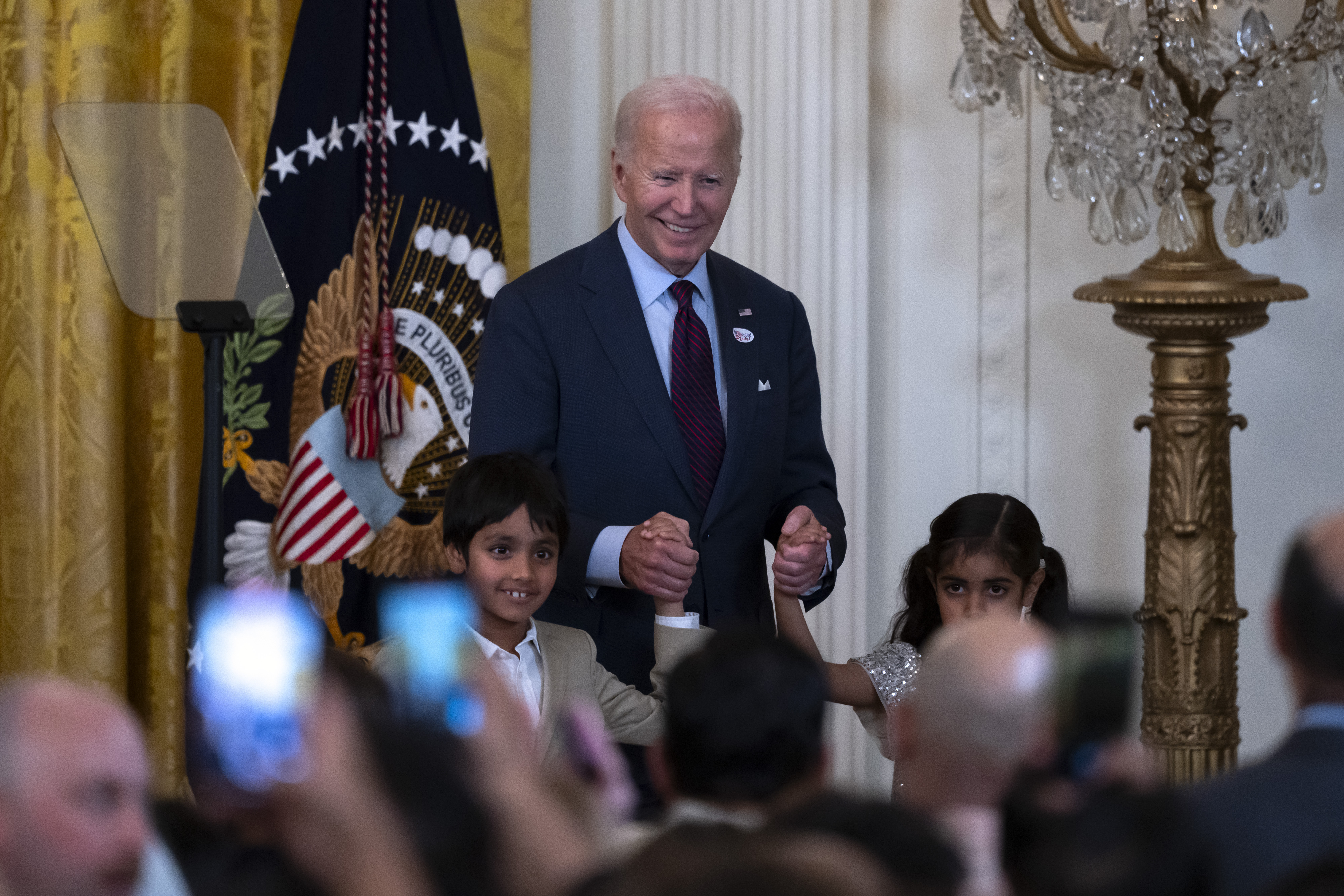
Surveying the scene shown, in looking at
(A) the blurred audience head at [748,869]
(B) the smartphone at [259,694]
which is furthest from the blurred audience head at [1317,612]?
(B) the smartphone at [259,694]

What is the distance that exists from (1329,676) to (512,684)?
1257 mm

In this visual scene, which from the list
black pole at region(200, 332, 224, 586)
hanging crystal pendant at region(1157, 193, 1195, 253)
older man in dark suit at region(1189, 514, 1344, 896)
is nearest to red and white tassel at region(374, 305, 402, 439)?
black pole at region(200, 332, 224, 586)

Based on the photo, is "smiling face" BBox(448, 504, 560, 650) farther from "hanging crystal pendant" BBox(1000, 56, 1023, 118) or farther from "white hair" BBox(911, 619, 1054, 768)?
"hanging crystal pendant" BBox(1000, 56, 1023, 118)

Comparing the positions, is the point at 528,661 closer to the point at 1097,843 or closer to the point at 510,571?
the point at 510,571

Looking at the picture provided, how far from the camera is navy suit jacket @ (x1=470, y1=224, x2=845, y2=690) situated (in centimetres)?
259

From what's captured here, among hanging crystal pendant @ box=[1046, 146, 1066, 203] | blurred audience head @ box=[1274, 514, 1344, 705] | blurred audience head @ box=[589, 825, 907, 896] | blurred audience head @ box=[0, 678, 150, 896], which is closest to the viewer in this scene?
blurred audience head @ box=[589, 825, 907, 896]

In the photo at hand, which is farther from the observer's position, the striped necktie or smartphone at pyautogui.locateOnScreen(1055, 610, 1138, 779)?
the striped necktie

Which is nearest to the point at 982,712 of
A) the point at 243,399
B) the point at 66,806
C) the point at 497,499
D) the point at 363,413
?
the point at 66,806

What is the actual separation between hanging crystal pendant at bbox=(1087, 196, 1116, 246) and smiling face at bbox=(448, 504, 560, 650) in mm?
1343

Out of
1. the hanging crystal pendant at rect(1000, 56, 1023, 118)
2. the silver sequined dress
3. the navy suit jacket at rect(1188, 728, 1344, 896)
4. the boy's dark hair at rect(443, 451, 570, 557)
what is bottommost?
the silver sequined dress

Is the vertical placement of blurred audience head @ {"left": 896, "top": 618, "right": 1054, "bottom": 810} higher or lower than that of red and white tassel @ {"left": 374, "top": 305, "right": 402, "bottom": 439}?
lower

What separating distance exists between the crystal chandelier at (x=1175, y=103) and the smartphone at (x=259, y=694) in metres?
2.23

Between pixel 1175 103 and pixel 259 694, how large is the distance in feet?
7.79

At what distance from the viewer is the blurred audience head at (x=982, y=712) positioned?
42.0 inches
